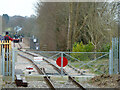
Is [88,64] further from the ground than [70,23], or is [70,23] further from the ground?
[70,23]

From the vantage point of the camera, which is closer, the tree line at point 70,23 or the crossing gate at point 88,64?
the crossing gate at point 88,64

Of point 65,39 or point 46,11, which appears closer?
point 65,39

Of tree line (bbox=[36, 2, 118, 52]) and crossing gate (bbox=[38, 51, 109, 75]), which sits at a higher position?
tree line (bbox=[36, 2, 118, 52])

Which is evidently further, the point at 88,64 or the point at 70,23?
the point at 70,23

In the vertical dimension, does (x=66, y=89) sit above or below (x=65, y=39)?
below

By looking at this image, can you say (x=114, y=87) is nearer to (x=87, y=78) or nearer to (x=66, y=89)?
(x=66, y=89)

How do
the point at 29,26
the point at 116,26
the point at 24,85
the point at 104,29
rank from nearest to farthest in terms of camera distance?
the point at 24,85, the point at 116,26, the point at 104,29, the point at 29,26

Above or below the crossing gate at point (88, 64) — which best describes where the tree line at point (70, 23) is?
above

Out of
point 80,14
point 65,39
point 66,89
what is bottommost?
point 66,89

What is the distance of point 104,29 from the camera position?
61.9ft

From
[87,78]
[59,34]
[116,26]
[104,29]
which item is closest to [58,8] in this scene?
[59,34]

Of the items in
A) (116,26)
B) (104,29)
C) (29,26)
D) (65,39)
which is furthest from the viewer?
(29,26)

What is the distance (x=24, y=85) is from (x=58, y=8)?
18947 millimetres

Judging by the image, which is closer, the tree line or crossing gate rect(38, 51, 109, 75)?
crossing gate rect(38, 51, 109, 75)
